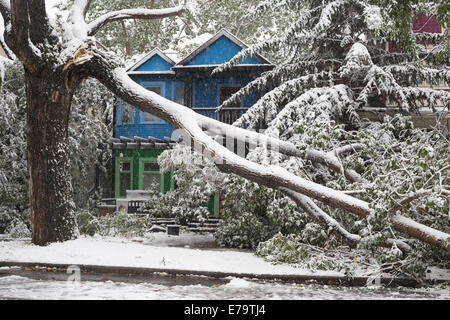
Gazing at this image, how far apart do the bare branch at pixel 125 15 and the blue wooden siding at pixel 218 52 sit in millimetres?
6606

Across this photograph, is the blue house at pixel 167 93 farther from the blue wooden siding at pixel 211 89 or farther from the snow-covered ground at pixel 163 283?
the snow-covered ground at pixel 163 283

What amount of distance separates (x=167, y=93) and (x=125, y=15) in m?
9.41

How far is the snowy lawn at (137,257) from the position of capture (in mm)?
9711

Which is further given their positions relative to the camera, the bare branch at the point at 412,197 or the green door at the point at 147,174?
the green door at the point at 147,174

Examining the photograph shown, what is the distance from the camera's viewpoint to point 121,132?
24.0m

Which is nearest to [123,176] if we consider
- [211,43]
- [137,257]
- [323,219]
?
[211,43]

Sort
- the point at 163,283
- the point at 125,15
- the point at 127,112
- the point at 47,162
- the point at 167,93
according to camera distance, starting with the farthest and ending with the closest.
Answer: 1. the point at 167,93
2. the point at 127,112
3. the point at 125,15
4. the point at 47,162
5. the point at 163,283

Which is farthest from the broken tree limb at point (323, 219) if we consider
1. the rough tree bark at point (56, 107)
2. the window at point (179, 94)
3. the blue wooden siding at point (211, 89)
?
the window at point (179, 94)

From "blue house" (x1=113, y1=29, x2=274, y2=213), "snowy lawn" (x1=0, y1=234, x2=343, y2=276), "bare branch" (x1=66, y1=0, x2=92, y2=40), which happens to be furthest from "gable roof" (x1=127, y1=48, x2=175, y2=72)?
"snowy lawn" (x1=0, y1=234, x2=343, y2=276)

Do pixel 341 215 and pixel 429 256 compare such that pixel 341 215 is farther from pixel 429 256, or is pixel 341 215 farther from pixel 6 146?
pixel 6 146

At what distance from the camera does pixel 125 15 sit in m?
14.3

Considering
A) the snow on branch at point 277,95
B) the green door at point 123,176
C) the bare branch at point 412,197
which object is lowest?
the bare branch at point 412,197

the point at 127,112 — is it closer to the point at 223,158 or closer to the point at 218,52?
the point at 218,52
